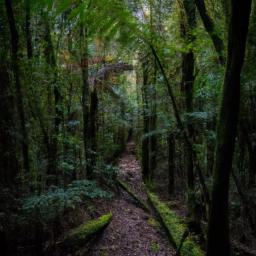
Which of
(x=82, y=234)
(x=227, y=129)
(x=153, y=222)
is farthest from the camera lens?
(x=153, y=222)

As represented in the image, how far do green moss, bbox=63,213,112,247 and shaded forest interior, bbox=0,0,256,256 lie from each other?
0.02 metres

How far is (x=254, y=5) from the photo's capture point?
382 cm

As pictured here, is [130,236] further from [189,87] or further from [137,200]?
[189,87]

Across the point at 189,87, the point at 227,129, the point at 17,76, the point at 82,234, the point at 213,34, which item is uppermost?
the point at 213,34

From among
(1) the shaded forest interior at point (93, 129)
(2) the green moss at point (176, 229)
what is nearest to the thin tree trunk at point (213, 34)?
(1) the shaded forest interior at point (93, 129)

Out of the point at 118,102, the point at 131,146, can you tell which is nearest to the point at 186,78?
the point at 118,102

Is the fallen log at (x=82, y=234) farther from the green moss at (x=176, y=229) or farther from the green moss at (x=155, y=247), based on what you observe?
the green moss at (x=176, y=229)

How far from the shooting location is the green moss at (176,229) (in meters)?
5.17

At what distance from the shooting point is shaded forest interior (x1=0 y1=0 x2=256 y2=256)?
9.60 feet

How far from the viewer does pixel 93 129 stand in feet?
28.9

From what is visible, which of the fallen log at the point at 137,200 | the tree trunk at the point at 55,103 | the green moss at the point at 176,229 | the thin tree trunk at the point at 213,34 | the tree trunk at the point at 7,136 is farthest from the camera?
the fallen log at the point at 137,200

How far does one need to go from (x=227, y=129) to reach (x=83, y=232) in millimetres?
3718

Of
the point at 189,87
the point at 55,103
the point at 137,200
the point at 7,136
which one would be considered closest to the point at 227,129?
the point at 7,136

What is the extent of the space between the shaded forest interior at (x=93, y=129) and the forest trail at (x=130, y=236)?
0.03 metres
